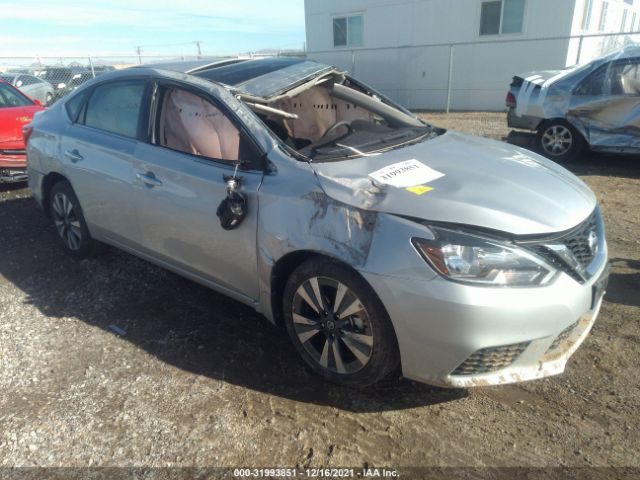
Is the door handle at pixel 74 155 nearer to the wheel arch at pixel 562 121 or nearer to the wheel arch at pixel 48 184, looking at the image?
the wheel arch at pixel 48 184

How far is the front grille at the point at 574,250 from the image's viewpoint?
7.53ft

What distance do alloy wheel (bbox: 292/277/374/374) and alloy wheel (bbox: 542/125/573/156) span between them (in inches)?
250

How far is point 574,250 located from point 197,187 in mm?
2124

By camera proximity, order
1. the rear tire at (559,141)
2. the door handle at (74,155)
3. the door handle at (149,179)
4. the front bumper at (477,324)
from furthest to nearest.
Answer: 1. the rear tire at (559,141)
2. the door handle at (74,155)
3. the door handle at (149,179)
4. the front bumper at (477,324)

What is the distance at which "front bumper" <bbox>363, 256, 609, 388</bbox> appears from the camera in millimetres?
2174

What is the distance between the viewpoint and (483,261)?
7.27ft

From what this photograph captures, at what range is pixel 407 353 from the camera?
93.0 inches

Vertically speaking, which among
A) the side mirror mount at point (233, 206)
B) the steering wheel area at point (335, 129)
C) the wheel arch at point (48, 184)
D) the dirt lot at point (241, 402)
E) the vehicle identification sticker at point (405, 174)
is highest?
the steering wheel area at point (335, 129)

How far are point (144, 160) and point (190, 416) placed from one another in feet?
5.75

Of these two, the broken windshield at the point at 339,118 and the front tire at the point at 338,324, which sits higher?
the broken windshield at the point at 339,118

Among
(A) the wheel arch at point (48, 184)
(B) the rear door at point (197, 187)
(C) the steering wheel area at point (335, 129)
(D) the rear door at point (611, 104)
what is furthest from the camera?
(D) the rear door at point (611, 104)

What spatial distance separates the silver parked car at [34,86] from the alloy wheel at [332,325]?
13620 mm

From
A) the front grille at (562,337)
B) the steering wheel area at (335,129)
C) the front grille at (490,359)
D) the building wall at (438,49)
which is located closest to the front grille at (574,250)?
the front grille at (562,337)

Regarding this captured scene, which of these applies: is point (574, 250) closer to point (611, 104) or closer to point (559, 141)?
point (611, 104)
